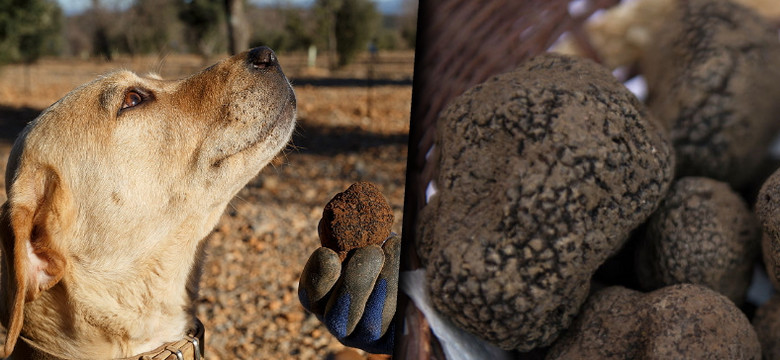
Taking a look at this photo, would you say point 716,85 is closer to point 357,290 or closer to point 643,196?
point 643,196

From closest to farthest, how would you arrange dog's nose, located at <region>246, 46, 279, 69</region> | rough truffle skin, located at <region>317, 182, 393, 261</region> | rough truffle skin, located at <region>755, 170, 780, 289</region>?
rough truffle skin, located at <region>755, 170, 780, 289</region> → rough truffle skin, located at <region>317, 182, 393, 261</region> → dog's nose, located at <region>246, 46, 279, 69</region>

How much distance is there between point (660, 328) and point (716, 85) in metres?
0.20

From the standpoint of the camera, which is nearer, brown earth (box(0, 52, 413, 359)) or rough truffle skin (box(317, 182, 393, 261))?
rough truffle skin (box(317, 182, 393, 261))

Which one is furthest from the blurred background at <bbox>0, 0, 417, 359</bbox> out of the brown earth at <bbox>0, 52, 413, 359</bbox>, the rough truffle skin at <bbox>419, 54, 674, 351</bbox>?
the rough truffle skin at <bbox>419, 54, 674, 351</bbox>

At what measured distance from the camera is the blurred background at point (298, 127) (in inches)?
148

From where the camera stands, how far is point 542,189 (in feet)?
1.66

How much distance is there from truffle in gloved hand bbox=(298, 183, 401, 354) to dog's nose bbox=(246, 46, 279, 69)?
0.82 meters

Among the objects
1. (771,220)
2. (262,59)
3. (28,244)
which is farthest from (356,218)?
(262,59)

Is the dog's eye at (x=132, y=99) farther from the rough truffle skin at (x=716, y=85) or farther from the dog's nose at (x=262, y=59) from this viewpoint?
the rough truffle skin at (x=716, y=85)

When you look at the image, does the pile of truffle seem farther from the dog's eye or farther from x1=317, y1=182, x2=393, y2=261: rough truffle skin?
the dog's eye

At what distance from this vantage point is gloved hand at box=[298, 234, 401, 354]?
1019 millimetres

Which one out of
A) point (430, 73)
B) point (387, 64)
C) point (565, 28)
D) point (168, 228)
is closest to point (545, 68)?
point (565, 28)

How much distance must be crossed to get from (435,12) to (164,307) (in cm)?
123

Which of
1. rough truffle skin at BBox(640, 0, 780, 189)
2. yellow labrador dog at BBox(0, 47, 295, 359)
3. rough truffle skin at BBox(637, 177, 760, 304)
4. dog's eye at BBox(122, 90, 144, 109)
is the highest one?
rough truffle skin at BBox(640, 0, 780, 189)
